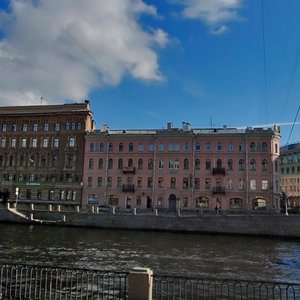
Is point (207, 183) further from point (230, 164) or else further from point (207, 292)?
point (207, 292)

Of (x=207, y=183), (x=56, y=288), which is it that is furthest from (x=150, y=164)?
(x=56, y=288)

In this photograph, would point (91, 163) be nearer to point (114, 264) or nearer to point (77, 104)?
point (77, 104)

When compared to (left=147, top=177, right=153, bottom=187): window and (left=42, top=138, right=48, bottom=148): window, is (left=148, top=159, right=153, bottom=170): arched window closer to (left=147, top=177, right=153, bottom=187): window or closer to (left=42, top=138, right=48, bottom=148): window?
(left=147, top=177, right=153, bottom=187): window

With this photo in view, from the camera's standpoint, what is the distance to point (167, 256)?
27.5 m

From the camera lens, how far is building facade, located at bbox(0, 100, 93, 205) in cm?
6919

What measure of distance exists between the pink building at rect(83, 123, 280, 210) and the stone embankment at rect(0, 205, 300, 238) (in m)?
13.8

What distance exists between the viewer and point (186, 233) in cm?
4659

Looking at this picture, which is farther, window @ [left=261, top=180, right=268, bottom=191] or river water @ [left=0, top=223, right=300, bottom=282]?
window @ [left=261, top=180, right=268, bottom=191]

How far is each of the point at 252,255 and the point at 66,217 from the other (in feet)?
95.8

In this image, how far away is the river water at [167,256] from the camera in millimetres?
22423

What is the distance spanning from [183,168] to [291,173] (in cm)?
5059

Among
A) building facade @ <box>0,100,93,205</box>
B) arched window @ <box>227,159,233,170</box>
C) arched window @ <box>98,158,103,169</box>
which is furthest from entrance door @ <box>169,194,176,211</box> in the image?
building facade @ <box>0,100,93,205</box>

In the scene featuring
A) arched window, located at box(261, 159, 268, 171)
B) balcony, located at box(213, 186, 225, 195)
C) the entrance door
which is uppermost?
arched window, located at box(261, 159, 268, 171)

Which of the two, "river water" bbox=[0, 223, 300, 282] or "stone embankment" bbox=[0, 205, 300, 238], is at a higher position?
"stone embankment" bbox=[0, 205, 300, 238]
